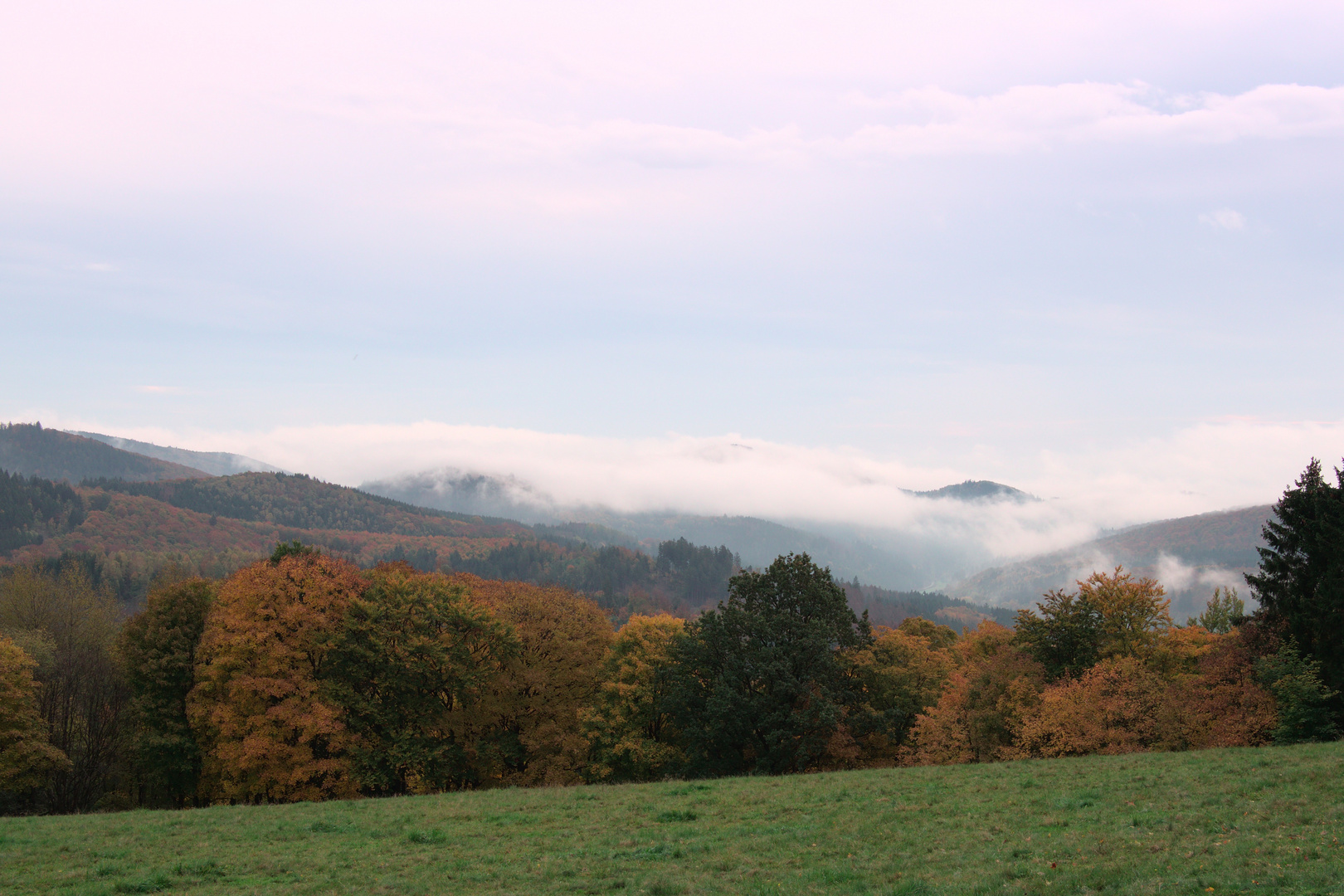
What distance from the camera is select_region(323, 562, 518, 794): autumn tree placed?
46344 mm

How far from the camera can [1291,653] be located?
39.2 m

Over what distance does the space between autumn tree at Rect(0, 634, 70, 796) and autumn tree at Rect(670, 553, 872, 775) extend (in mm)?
35754

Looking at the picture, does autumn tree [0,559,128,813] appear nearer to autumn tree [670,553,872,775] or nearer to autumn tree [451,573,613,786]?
autumn tree [451,573,613,786]

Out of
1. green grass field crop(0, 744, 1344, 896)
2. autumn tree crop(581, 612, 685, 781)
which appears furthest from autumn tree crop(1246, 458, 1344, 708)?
autumn tree crop(581, 612, 685, 781)

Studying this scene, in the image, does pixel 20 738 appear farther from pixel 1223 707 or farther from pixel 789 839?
pixel 1223 707

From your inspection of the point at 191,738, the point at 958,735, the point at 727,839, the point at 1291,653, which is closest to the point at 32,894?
the point at 727,839

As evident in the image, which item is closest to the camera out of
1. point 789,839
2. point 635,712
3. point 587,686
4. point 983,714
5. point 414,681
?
point 789,839

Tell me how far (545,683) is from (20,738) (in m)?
29.2

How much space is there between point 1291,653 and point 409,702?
48.2 metres

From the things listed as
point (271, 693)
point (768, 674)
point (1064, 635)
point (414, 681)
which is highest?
point (1064, 635)

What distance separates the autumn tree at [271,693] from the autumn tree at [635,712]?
1524 cm

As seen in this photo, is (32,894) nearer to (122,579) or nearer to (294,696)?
(294,696)

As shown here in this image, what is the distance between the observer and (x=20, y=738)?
43.8 m

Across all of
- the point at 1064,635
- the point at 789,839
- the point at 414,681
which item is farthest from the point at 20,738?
the point at 1064,635
